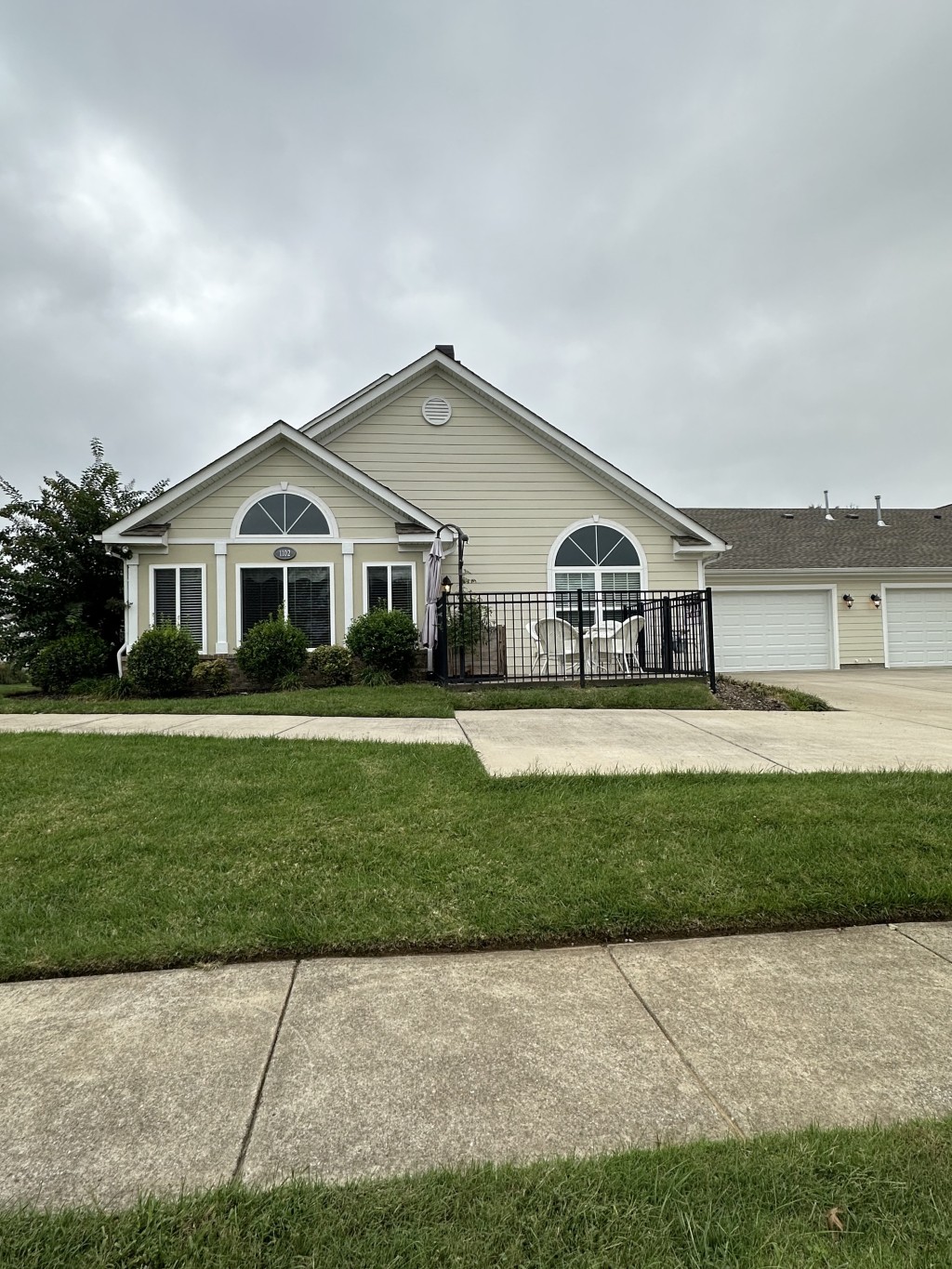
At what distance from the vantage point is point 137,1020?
2.29 metres

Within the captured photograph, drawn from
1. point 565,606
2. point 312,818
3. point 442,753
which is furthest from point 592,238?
point 312,818

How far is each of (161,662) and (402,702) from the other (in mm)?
4555

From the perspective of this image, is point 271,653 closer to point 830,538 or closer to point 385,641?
point 385,641

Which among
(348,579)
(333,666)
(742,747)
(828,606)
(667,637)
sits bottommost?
(742,747)

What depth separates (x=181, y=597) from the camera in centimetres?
1192

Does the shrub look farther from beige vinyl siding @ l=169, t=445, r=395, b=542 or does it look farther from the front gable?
beige vinyl siding @ l=169, t=445, r=395, b=542

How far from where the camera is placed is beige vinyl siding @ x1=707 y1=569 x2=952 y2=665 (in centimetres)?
1694

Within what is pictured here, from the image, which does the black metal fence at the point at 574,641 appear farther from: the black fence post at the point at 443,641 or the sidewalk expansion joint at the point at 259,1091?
the sidewalk expansion joint at the point at 259,1091

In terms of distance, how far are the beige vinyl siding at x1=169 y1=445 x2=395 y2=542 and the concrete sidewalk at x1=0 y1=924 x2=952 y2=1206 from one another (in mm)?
10289

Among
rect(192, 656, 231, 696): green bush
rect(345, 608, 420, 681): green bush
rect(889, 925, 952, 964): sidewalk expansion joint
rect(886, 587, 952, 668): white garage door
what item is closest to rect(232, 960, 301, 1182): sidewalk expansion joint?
rect(889, 925, 952, 964): sidewalk expansion joint

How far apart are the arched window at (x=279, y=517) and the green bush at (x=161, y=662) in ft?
8.15

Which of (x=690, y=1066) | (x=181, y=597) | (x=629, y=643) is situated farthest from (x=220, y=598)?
(x=690, y=1066)

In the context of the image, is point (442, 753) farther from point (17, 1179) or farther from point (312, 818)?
point (17, 1179)

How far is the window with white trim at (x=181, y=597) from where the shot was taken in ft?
38.9
